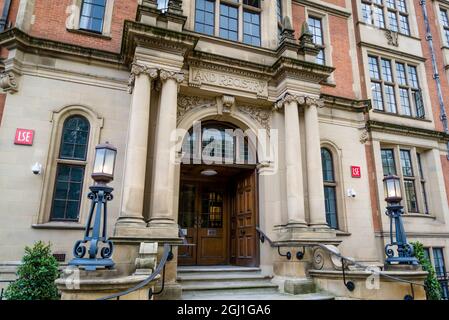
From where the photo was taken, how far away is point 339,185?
1115 cm

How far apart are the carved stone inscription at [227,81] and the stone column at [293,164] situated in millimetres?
829

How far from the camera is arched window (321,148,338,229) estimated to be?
10.9 meters

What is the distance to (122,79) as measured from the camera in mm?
9094

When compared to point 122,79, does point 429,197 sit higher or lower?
lower

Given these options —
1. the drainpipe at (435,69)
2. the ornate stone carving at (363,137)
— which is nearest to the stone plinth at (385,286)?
the ornate stone carving at (363,137)

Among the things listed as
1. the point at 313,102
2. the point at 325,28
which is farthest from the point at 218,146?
the point at 325,28

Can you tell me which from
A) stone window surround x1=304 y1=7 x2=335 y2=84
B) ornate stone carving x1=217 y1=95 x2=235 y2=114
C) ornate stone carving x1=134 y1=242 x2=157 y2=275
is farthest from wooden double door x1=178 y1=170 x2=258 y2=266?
stone window surround x1=304 y1=7 x2=335 y2=84

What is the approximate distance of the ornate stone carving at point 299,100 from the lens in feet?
30.6

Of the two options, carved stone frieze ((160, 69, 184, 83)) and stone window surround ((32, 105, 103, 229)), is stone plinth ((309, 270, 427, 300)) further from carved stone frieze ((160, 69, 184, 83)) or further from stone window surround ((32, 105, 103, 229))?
stone window surround ((32, 105, 103, 229))

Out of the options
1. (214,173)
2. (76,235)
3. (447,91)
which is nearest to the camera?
(76,235)

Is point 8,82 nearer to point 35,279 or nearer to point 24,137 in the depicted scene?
point 24,137
